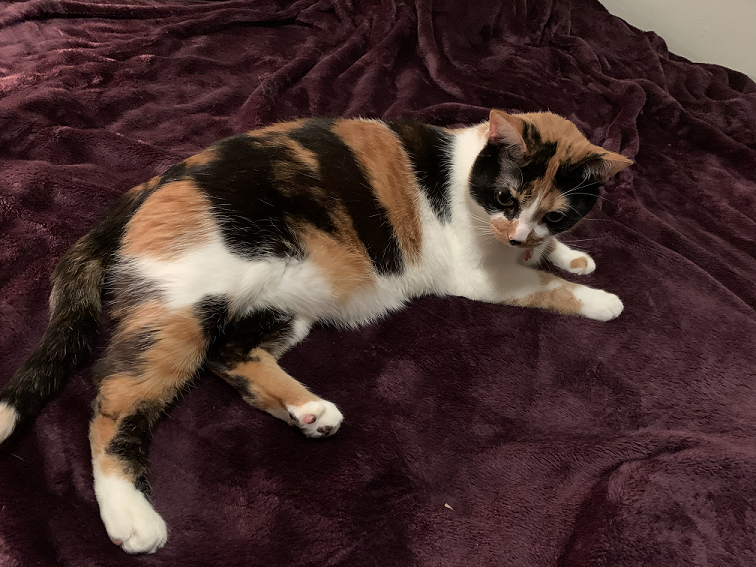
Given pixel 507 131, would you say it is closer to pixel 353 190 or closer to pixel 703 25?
pixel 353 190

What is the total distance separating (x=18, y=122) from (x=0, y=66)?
1.64 ft

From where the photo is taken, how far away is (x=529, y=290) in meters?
1.25

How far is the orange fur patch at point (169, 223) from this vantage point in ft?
3.04

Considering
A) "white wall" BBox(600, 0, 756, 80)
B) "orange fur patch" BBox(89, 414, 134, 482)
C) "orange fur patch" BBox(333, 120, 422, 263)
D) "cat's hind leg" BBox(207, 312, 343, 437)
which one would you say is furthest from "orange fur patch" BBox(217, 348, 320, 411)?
"white wall" BBox(600, 0, 756, 80)

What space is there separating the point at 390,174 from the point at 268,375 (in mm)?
579

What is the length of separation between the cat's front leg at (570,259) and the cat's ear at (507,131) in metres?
0.41

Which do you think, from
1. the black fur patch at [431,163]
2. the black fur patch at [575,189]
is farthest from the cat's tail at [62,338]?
the black fur patch at [575,189]

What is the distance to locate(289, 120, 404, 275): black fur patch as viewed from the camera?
42.6 inches

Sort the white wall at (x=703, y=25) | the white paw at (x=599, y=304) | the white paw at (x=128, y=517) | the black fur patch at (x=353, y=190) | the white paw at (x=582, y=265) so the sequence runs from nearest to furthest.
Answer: the white paw at (x=128, y=517) < the black fur patch at (x=353, y=190) < the white paw at (x=599, y=304) < the white paw at (x=582, y=265) < the white wall at (x=703, y=25)

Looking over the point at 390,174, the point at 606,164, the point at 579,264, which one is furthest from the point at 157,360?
the point at 579,264

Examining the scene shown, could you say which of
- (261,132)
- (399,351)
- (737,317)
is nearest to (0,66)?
(261,132)

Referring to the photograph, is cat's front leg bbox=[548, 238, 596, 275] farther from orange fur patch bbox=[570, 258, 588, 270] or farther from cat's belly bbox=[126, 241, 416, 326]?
cat's belly bbox=[126, 241, 416, 326]

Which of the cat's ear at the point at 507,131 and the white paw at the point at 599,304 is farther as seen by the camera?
the white paw at the point at 599,304

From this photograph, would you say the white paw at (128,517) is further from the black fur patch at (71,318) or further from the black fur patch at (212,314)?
the black fur patch at (212,314)
